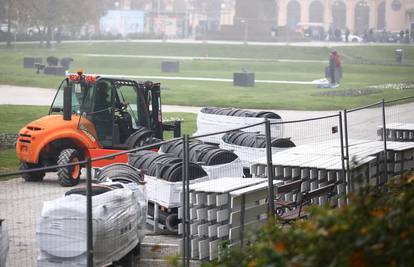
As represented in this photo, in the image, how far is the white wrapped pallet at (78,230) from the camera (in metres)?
10.9

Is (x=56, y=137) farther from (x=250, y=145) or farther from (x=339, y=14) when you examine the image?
(x=339, y=14)

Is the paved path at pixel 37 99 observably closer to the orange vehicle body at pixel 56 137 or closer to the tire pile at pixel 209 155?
the orange vehicle body at pixel 56 137

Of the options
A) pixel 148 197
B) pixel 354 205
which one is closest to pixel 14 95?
pixel 148 197

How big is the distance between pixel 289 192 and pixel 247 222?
2447mm

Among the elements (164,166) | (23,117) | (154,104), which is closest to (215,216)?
(164,166)

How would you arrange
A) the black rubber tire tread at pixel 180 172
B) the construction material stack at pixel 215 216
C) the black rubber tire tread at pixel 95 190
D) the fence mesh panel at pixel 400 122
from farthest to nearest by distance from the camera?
the fence mesh panel at pixel 400 122 → the black rubber tire tread at pixel 180 172 → the black rubber tire tread at pixel 95 190 → the construction material stack at pixel 215 216

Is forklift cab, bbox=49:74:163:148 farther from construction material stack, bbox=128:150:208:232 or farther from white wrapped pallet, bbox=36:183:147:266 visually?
white wrapped pallet, bbox=36:183:147:266

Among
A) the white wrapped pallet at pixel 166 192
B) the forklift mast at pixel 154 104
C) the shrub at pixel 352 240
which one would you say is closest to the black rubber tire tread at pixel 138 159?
the white wrapped pallet at pixel 166 192

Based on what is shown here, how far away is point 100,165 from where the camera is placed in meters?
19.8

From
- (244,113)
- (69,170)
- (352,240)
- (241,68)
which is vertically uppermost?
(241,68)

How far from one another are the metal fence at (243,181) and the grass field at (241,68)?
19.2 m

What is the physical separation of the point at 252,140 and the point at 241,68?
4525cm

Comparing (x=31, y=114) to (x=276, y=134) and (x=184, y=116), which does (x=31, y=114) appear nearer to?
(x=184, y=116)

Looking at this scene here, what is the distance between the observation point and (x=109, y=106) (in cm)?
2111
